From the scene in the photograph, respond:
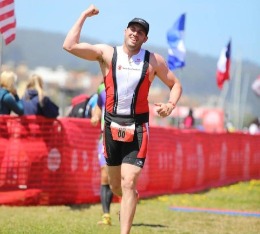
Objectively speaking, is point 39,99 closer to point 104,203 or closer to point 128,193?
point 104,203

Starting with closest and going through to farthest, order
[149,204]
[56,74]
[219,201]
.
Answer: [149,204]
[219,201]
[56,74]

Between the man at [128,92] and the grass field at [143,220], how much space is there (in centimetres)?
132

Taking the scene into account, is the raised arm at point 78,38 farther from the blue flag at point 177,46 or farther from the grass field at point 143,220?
the blue flag at point 177,46

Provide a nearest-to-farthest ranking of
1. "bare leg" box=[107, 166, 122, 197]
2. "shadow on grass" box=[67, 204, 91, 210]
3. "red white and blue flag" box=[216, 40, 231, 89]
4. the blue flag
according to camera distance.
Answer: "bare leg" box=[107, 166, 122, 197] < "shadow on grass" box=[67, 204, 91, 210] < the blue flag < "red white and blue flag" box=[216, 40, 231, 89]

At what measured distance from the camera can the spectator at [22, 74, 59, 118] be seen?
12.8m

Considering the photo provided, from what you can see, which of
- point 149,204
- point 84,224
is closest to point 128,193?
point 84,224

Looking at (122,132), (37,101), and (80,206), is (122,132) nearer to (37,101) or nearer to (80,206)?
(37,101)

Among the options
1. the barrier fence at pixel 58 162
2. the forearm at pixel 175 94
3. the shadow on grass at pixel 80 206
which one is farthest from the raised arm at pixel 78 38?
the shadow on grass at pixel 80 206

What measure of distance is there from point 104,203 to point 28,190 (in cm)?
192

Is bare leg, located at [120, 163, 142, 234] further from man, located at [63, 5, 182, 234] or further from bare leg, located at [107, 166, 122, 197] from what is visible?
bare leg, located at [107, 166, 122, 197]

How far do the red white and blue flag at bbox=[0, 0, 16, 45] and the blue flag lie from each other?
839 cm

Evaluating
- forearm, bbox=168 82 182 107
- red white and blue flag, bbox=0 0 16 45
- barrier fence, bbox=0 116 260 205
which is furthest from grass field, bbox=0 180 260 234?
red white and blue flag, bbox=0 0 16 45

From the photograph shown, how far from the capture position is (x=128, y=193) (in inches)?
324

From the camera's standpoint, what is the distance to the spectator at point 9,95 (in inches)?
486
